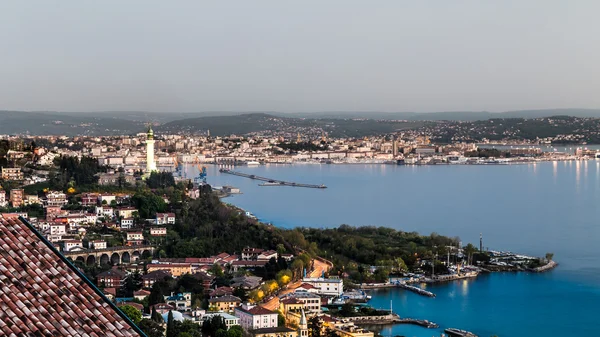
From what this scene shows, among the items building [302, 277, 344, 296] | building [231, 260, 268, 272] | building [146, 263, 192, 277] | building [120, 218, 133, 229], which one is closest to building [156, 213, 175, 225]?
building [120, 218, 133, 229]

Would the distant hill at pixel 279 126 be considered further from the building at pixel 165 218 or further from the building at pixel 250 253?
the building at pixel 250 253

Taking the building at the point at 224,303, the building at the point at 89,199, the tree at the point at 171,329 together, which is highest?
the building at the point at 89,199

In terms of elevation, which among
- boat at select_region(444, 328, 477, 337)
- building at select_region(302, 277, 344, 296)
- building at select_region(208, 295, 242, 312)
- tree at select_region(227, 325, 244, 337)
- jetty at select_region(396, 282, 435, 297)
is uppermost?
tree at select_region(227, 325, 244, 337)

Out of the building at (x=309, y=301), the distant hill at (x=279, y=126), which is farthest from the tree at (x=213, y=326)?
the distant hill at (x=279, y=126)

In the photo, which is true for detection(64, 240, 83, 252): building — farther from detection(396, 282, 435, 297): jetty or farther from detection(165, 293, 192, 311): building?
detection(396, 282, 435, 297): jetty

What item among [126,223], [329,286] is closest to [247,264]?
[329,286]

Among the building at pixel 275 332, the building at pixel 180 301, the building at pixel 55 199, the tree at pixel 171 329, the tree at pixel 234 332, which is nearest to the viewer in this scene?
the tree at pixel 171 329

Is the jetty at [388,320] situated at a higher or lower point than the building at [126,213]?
lower
